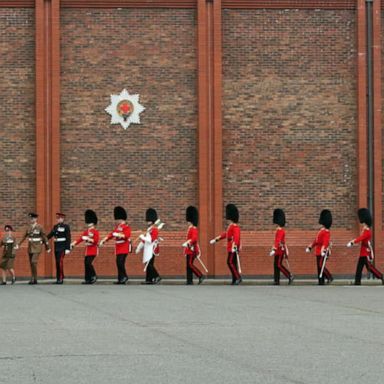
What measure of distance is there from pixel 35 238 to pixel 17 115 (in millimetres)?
4369

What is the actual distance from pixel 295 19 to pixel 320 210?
5666mm

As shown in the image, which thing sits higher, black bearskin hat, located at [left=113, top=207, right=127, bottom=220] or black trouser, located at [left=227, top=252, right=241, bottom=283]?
black bearskin hat, located at [left=113, top=207, right=127, bottom=220]

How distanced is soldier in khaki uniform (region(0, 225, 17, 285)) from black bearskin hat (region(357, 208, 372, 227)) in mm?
9328

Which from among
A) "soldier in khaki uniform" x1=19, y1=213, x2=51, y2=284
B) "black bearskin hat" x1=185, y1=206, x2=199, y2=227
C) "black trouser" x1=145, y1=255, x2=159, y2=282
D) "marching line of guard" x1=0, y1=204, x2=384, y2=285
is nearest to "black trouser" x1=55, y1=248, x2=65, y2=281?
"marching line of guard" x1=0, y1=204, x2=384, y2=285

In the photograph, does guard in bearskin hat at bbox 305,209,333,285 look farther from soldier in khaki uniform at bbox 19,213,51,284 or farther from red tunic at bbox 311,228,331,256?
soldier in khaki uniform at bbox 19,213,51,284

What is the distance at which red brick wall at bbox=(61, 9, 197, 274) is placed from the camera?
104 feet

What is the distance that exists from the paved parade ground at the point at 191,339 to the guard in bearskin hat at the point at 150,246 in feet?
19.0

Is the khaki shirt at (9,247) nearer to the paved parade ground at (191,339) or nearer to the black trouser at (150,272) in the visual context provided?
the black trouser at (150,272)

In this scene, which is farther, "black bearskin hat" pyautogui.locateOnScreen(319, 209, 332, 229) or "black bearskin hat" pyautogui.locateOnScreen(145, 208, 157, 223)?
"black bearskin hat" pyautogui.locateOnScreen(145, 208, 157, 223)

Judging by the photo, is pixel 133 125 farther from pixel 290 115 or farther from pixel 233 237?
pixel 233 237

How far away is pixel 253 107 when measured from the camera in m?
31.9

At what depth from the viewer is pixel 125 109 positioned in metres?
31.8

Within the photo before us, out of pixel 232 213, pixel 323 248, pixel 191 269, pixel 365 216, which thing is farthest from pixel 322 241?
pixel 191 269

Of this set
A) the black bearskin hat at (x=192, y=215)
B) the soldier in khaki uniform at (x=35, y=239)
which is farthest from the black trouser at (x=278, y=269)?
the soldier in khaki uniform at (x=35, y=239)
